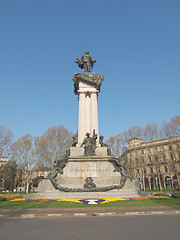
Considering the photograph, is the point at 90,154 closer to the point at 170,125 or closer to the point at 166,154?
the point at 170,125

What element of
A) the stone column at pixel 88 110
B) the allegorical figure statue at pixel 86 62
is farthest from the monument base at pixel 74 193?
the allegorical figure statue at pixel 86 62

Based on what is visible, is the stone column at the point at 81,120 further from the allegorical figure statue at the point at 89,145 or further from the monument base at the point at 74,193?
the monument base at the point at 74,193

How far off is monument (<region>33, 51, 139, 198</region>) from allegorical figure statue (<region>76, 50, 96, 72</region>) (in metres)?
6.06

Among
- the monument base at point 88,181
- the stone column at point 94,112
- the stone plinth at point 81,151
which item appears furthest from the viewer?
the stone column at point 94,112

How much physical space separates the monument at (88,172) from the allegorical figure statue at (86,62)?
606 centimetres

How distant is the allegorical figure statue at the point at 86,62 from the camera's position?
2470cm

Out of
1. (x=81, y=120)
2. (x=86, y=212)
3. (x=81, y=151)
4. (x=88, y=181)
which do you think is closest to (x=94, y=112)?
(x=81, y=120)

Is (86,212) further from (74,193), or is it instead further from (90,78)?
(90,78)

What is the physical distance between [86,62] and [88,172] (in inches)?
598

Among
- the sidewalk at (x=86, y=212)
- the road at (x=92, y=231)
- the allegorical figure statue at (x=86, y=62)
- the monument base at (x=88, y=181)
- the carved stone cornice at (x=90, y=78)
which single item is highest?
the allegorical figure statue at (x=86, y=62)

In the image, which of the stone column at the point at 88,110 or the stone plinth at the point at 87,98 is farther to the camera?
the stone column at the point at 88,110

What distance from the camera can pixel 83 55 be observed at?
25.4 metres

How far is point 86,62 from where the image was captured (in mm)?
24781

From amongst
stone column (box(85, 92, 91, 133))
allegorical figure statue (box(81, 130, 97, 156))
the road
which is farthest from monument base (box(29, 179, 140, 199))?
stone column (box(85, 92, 91, 133))
